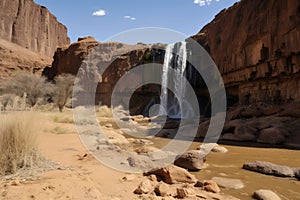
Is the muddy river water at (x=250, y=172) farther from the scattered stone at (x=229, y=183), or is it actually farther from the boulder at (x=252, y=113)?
the boulder at (x=252, y=113)

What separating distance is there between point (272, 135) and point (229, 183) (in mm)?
7435

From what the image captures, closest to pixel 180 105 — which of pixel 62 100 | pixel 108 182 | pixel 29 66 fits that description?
pixel 62 100

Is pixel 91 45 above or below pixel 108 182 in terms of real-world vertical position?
above

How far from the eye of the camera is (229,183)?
4.74 metres

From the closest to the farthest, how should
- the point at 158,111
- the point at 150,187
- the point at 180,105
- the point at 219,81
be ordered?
the point at 150,187, the point at 219,81, the point at 180,105, the point at 158,111

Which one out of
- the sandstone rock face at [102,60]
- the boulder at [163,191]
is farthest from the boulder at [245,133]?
the sandstone rock face at [102,60]

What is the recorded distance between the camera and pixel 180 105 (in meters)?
27.9

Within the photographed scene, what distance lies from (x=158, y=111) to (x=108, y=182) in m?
28.3

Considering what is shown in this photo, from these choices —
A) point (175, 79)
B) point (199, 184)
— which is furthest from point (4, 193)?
point (175, 79)

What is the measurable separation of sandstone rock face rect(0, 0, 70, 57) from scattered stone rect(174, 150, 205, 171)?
50262mm

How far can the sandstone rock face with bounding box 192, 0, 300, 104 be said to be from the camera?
15.0m

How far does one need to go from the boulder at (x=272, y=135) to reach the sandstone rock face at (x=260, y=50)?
5.41 m

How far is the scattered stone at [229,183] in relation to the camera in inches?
180

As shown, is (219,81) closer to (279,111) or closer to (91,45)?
(279,111)
